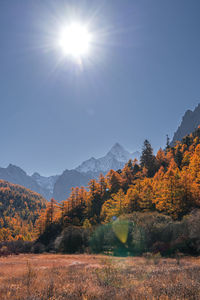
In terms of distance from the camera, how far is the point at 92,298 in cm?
528

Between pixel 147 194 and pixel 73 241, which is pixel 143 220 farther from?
pixel 73 241

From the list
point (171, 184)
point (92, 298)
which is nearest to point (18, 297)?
point (92, 298)

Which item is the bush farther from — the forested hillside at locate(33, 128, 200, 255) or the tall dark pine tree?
the tall dark pine tree

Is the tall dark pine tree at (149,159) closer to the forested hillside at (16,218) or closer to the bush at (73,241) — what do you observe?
the bush at (73,241)

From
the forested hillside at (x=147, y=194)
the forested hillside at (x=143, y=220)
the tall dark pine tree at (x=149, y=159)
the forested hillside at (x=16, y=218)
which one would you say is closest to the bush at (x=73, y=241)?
the forested hillside at (x=143, y=220)

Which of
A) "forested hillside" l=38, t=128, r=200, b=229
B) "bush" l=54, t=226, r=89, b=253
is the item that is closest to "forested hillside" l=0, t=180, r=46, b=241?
"forested hillside" l=38, t=128, r=200, b=229

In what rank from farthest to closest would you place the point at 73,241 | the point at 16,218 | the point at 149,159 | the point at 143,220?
1. the point at 16,218
2. the point at 149,159
3. the point at 73,241
4. the point at 143,220

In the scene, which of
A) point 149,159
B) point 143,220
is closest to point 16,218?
point 149,159

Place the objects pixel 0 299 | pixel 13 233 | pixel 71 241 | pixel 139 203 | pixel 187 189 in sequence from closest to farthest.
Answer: pixel 0 299, pixel 187 189, pixel 71 241, pixel 139 203, pixel 13 233

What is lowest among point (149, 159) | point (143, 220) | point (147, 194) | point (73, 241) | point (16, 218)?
point (73, 241)

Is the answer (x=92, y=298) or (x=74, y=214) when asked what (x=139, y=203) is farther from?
(x=92, y=298)

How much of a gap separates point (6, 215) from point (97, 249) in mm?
165371

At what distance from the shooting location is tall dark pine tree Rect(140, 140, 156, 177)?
222 feet

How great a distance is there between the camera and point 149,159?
2793 inches
